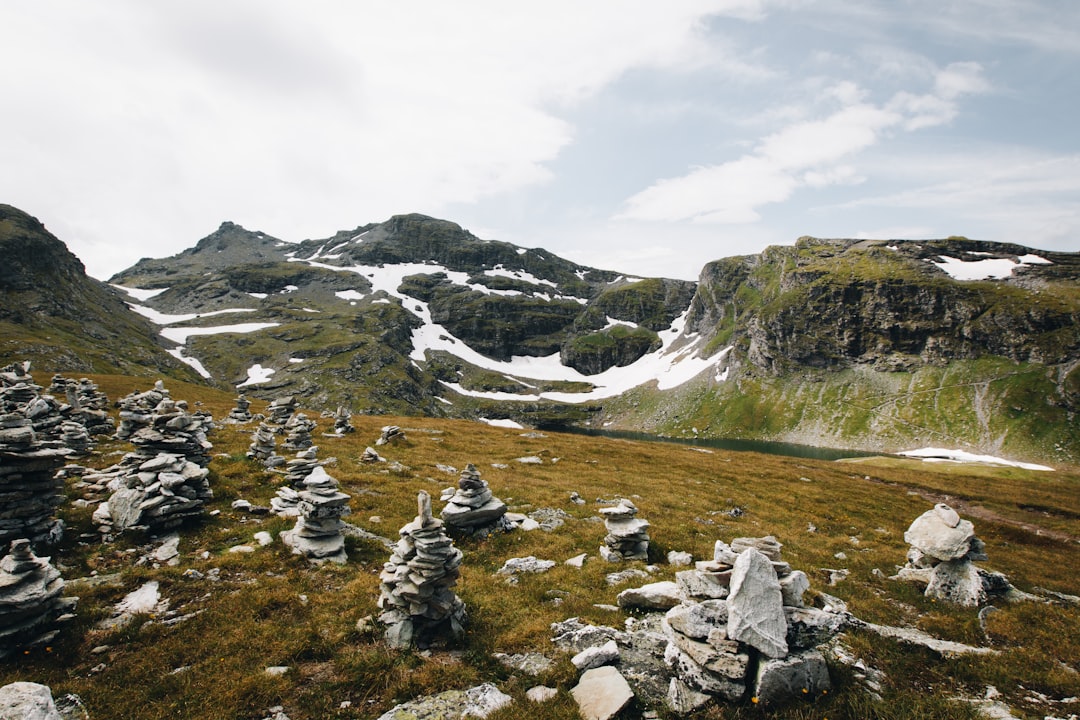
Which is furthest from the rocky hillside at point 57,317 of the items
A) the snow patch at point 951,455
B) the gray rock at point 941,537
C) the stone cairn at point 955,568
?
the snow patch at point 951,455

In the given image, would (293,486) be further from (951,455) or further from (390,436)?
(951,455)

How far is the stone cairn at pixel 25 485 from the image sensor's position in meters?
12.3

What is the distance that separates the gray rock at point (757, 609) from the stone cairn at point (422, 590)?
6.60 m

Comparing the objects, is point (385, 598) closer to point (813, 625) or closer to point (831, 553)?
point (813, 625)

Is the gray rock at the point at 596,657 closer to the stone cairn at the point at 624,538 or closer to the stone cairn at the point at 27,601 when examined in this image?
the stone cairn at the point at 624,538

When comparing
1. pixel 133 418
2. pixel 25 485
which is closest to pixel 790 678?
pixel 25 485

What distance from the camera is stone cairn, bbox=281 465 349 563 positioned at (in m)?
14.9

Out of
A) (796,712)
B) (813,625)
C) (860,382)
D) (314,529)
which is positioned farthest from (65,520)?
(860,382)

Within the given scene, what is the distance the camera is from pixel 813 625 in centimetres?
985

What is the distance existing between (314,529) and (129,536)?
5653mm

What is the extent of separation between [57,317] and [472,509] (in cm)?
21036

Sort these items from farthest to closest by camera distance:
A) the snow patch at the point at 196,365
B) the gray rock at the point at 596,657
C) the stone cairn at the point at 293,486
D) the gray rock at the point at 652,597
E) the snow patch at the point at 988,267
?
the snow patch at the point at 988,267
the snow patch at the point at 196,365
the stone cairn at the point at 293,486
the gray rock at the point at 652,597
the gray rock at the point at 596,657

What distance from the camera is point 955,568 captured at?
1540 cm

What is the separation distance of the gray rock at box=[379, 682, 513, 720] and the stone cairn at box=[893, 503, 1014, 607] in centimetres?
1585
